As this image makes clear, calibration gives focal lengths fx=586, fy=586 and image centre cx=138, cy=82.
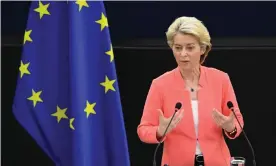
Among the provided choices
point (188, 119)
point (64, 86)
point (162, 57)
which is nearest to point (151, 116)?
point (188, 119)

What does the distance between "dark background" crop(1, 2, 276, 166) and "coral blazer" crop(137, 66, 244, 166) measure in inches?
56.3

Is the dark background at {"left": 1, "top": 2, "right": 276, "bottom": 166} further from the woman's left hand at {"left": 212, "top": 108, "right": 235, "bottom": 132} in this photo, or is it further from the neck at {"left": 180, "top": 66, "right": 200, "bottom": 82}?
the woman's left hand at {"left": 212, "top": 108, "right": 235, "bottom": 132}

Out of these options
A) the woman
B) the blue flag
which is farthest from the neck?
the blue flag

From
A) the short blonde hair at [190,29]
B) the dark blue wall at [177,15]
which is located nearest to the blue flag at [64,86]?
the short blonde hair at [190,29]

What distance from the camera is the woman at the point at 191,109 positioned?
2445 millimetres

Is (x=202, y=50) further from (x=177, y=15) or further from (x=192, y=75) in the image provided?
(x=177, y=15)

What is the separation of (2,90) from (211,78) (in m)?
1.99

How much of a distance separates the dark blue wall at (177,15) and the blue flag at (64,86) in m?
0.91

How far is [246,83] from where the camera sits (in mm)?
4078

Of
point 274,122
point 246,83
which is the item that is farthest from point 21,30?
point 274,122

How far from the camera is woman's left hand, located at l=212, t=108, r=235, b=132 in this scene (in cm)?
238

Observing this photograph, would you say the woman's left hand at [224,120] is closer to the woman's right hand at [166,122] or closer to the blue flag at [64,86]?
the woman's right hand at [166,122]

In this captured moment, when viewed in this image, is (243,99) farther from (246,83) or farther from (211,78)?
(211,78)

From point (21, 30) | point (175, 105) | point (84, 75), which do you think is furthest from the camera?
point (21, 30)
